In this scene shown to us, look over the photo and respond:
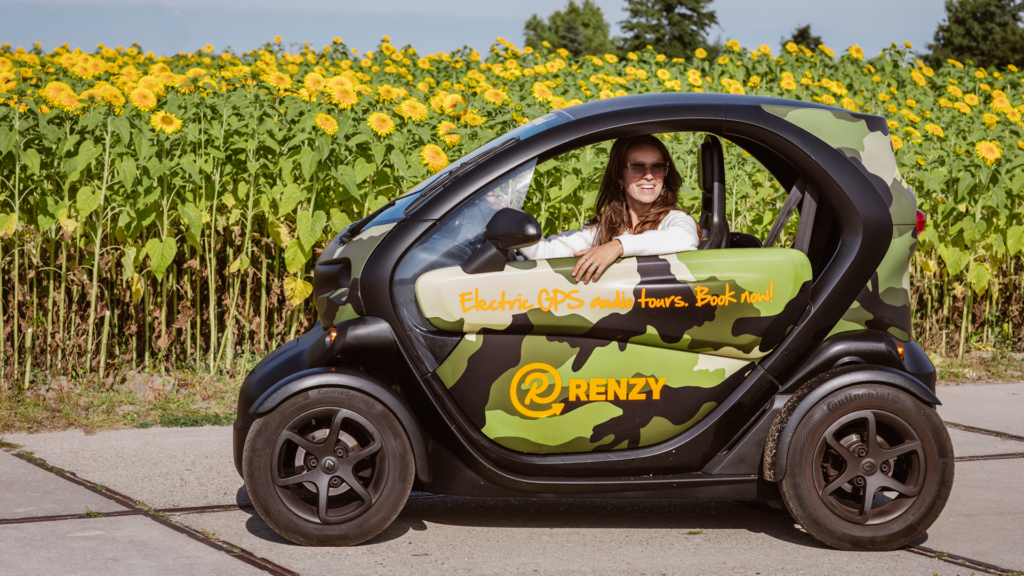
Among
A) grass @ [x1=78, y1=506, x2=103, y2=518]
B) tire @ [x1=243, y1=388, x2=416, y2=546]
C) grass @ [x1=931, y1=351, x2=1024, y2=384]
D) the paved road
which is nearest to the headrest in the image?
the paved road

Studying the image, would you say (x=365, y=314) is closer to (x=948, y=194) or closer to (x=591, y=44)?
(x=948, y=194)

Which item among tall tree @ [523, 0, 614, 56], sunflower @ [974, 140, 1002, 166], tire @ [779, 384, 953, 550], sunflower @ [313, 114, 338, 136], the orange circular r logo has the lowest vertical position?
tire @ [779, 384, 953, 550]

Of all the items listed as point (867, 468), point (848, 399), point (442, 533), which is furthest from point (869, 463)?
point (442, 533)

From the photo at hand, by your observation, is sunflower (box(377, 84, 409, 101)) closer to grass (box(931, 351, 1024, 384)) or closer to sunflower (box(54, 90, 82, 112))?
sunflower (box(54, 90, 82, 112))

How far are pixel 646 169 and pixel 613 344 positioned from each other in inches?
31.9

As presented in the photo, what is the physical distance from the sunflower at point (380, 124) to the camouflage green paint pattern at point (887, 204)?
2975mm

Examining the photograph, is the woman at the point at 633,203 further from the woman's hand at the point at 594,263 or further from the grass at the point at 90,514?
the grass at the point at 90,514

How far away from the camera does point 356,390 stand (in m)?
3.54

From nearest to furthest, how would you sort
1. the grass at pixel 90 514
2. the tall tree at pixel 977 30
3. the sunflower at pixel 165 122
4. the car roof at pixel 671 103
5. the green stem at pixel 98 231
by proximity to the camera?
the car roof at pixel 671 103
the grass at pixel 90 514
the green stem at pixel 98 231
the sunflower at pixel 165 122
the tall tree at pixel 977 30

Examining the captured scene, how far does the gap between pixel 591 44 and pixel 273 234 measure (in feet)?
282

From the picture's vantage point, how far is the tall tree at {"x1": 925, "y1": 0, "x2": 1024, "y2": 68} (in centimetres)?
4894

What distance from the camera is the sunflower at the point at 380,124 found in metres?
6.11

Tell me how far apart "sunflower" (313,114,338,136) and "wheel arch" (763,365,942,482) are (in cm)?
346

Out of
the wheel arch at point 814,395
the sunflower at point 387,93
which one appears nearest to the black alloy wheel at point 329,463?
the wheel arch at point 814,395
